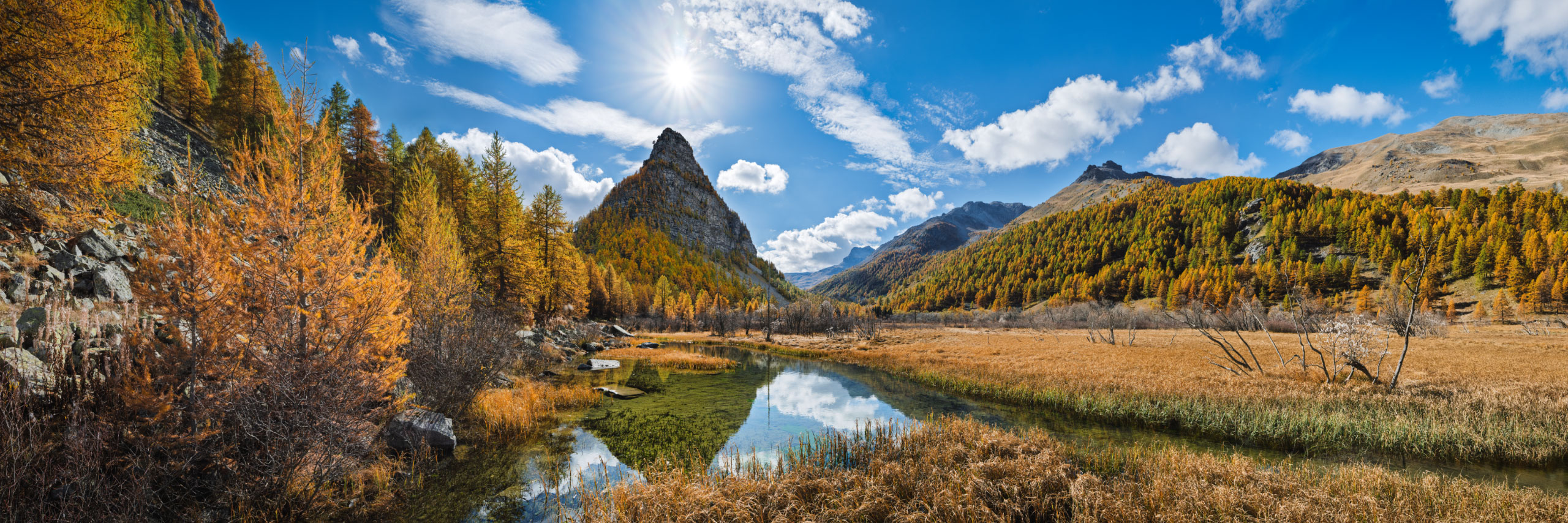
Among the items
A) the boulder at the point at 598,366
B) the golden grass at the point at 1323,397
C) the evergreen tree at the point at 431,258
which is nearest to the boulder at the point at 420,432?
the evergreen tree at the point at 431,258

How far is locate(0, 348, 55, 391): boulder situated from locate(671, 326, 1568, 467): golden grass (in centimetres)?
2729

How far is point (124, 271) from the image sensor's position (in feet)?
35.2

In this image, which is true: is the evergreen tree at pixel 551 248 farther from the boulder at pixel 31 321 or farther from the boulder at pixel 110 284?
the boulder at pixel 31 321

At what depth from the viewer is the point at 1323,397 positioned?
17000mm

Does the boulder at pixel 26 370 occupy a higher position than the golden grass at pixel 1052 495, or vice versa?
the boulder at pixel 26 370

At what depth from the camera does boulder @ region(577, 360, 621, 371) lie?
30391 millimetres

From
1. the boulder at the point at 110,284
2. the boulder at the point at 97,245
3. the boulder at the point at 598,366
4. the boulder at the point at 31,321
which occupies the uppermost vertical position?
the boulder at the point at 97,245

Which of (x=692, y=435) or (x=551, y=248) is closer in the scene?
(x=692, y=435)

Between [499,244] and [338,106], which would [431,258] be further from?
[338,106]

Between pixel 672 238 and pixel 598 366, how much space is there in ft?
427

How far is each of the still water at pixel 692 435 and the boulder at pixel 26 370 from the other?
18.0 feet

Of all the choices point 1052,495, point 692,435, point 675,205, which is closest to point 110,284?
point 692,435

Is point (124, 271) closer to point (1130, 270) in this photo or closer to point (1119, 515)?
point (1119, 515)

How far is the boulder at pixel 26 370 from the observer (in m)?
6.53
